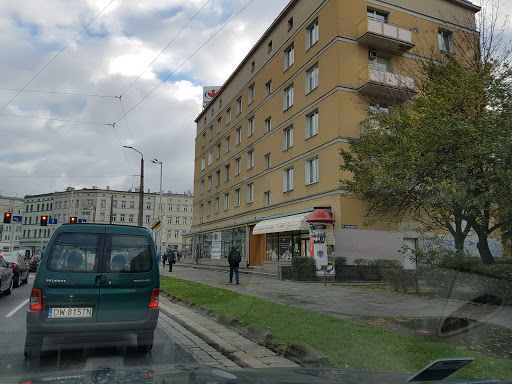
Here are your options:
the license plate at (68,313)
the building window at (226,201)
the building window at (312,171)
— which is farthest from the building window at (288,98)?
the license plate at (68,313)

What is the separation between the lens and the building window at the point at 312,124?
25288 millimetres

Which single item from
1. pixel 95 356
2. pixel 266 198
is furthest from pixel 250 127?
pixel 95 356

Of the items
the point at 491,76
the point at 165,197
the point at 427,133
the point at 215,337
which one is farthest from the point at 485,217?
the point at 165,197

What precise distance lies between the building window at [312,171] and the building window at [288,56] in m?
8.26

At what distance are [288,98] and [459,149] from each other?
18.7 meters

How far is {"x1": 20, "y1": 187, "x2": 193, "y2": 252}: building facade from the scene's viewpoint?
88938 mm

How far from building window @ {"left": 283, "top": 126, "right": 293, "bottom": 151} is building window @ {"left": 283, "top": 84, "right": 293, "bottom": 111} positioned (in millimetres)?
1580

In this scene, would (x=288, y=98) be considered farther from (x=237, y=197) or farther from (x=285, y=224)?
(x=237, y=197)

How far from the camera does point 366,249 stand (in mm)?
21953

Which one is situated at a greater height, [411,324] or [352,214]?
[352,214]

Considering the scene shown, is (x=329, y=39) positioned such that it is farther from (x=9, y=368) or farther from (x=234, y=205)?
(x=9, y=368)

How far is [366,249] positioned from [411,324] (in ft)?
46.9

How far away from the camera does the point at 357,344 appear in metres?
6.00

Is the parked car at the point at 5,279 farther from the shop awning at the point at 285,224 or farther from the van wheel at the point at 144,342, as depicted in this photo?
the shop awning at the point at 285,224
